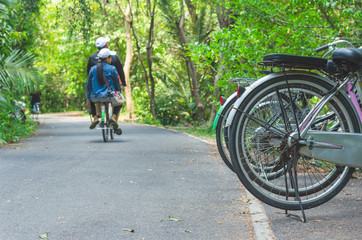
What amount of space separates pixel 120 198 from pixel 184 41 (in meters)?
15.0

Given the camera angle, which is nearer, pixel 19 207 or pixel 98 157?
pixel 19 207

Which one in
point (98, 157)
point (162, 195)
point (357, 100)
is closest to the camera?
point (357, 100)

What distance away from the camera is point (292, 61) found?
4121mm

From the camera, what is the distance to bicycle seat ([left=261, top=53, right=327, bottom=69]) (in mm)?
4094

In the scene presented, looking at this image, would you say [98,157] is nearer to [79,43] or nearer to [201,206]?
[201,206]

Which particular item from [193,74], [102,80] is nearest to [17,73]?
[102,80]

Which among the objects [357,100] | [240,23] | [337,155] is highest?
[240,23]

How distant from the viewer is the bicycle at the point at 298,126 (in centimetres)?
414

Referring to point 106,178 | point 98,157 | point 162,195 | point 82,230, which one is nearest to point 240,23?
point 98,157

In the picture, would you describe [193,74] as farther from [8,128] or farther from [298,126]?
[298,126]

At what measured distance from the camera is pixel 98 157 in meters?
9.05

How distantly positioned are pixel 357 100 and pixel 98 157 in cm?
546

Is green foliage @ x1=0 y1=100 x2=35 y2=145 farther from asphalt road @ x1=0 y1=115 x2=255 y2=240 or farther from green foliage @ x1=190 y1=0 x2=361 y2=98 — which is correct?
green foliage @ x1=190 y1=0 x2=361 y2=98

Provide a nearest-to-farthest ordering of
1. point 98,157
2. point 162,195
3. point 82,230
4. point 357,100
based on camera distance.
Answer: point 82,230, point 357,100, point 162,195, point 98,157
